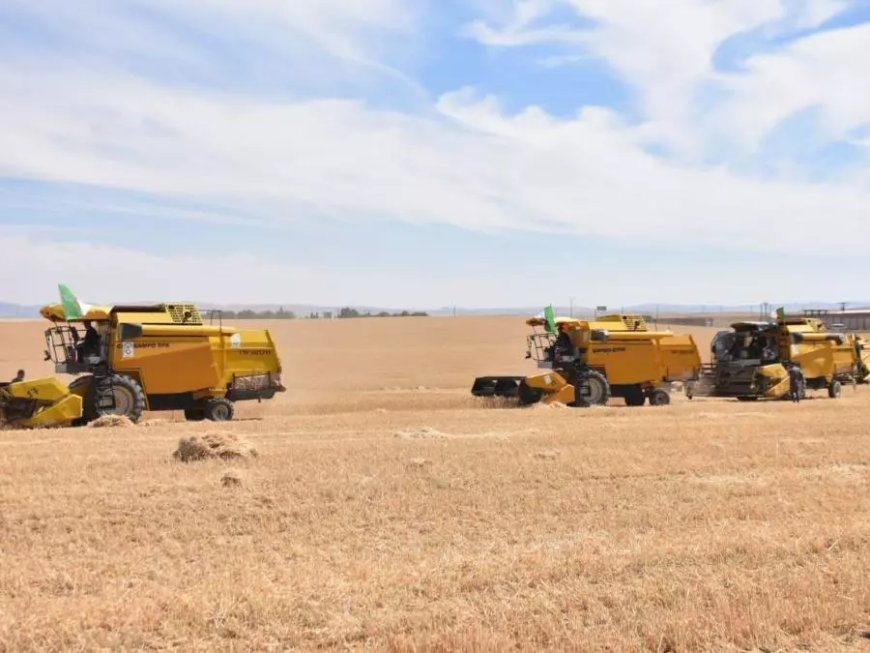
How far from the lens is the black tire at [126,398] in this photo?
59.9 feet

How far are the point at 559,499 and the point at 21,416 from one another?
40.8 ft

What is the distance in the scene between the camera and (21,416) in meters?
17.4

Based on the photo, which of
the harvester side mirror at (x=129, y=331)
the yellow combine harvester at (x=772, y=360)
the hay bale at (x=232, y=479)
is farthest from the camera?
the yellow combine harvester at (x=772, y=360)

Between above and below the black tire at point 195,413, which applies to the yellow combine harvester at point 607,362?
above

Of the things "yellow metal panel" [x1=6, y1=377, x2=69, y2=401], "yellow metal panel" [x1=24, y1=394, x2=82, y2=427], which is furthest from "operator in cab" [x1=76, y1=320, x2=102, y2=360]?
"yellow metal panel" [x1=24, y1=394, x2=82, y2=427]

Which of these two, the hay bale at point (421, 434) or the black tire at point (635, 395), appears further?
the black tire at point (635, 395)

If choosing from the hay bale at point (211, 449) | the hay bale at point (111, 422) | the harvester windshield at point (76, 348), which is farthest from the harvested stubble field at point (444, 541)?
the harvester windshield at point (76, 348)

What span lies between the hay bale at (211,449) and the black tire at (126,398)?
6.96 m

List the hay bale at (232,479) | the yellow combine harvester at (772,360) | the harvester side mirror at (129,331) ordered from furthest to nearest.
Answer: the yellow combine harvester at (772,360)
the harvester side mirror at (129,331)
the hay bale at (232,479)

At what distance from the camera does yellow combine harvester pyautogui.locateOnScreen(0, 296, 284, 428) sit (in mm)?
17516

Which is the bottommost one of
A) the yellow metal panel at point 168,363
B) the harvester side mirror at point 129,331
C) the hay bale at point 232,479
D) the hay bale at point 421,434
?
the hay bale at point 421,434

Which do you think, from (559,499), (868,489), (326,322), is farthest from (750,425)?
(326,322)

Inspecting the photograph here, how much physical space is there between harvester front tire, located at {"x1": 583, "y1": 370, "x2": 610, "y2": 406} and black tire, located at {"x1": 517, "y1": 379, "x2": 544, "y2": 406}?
1.53m

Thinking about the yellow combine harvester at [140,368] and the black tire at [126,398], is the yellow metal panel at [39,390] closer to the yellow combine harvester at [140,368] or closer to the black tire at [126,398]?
the yellow combine harvester at [140,368]
